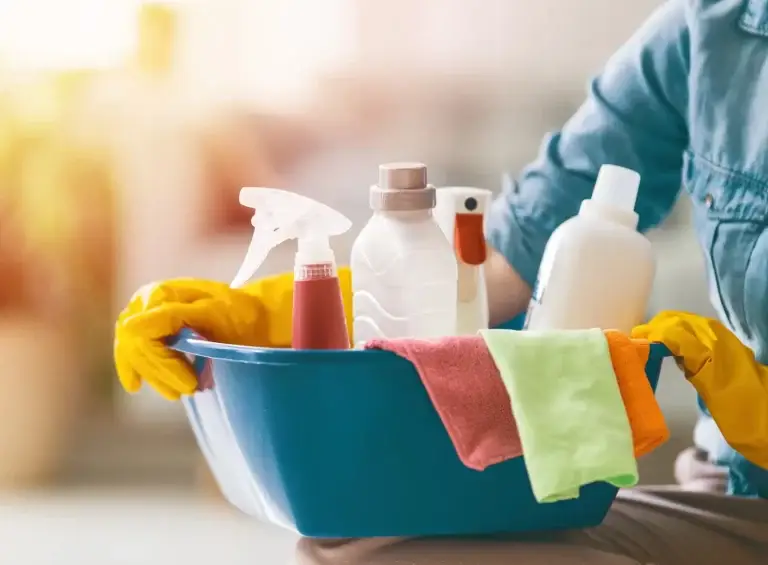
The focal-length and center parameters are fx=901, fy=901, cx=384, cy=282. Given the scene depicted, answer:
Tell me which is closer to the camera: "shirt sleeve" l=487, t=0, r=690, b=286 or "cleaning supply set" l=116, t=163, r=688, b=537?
"cleaning supply set" l=116, t=163, r=688, b=537

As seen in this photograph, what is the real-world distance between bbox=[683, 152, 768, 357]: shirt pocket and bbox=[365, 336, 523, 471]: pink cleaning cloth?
288 millimetres

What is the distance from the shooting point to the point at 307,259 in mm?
598

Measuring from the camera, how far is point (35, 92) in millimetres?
1089

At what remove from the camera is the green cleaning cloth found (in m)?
0.47

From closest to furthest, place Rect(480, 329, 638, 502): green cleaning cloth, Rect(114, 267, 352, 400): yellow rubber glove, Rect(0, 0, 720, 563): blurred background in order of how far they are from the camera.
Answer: Rect(480, 329, 638, 502): green cleaning cloth
Rect(114, 267, 352, 400): yellow rubber glove
Rect(0, 0, 720, 563): blurred background

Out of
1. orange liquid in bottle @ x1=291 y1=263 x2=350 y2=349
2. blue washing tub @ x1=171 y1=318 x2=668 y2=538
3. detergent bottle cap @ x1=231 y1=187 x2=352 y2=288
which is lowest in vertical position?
blue washing tub @ x1=171 y1=318 x2=668 y2=538

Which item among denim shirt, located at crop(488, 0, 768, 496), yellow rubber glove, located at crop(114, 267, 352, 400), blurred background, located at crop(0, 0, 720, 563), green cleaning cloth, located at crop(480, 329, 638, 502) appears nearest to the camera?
green cleaning cloth, located at crop(480, 329, 638, 502)

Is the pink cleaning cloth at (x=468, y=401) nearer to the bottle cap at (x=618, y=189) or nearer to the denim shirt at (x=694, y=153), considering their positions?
the bottle cap at (x=618, y=189)

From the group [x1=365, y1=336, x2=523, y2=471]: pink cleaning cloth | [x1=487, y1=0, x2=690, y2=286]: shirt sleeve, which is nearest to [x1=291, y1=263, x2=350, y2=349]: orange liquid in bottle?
[x1=365, y1=336, x2=523, y2=471]: pink cleaning cloth

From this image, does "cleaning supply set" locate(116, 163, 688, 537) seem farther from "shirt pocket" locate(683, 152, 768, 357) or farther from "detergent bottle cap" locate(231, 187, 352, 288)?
"shirt pocket" locate(683, 152, 768, 357)

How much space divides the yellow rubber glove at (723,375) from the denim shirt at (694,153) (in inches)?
5.7

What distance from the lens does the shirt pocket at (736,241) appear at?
2.22 feet

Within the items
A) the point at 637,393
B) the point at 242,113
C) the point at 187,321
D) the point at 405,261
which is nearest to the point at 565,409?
the point at 637,393

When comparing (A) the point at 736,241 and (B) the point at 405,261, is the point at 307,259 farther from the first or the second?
(A) the point at 736,241
